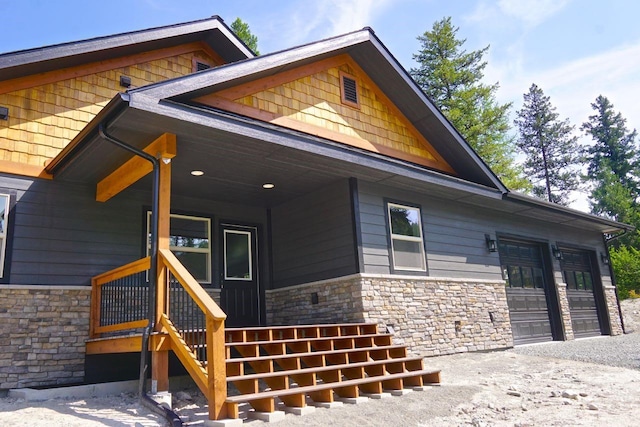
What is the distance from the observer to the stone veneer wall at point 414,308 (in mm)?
7484

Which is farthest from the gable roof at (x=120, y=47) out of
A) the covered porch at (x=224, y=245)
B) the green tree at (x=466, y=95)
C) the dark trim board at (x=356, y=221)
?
the green tree at (x=466, y=95)

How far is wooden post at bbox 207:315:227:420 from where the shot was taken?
418 cm

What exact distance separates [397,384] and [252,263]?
3939mm

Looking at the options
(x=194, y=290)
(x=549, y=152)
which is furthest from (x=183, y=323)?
(x=549, y=152)

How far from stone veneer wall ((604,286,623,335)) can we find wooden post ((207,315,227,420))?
12549 millimetres

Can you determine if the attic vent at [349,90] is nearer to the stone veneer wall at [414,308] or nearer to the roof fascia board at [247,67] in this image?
the roof fascia board at [247,67]

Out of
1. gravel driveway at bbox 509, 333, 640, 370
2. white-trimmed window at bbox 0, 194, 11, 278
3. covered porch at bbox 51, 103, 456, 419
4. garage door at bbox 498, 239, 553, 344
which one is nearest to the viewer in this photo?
covered porch at bbox 51, 103, 456, 419

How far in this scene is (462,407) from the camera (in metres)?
4.89

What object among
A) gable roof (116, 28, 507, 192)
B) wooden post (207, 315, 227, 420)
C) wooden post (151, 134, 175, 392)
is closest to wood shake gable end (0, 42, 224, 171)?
wooden post (151, 134, 175, 392)

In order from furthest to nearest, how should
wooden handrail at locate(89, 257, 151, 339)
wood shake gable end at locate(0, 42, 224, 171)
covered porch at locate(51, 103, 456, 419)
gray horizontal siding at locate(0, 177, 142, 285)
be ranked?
wood shake gable end at locate(0, 42, 224, 171), gray horizontal siding at locate(0, 177, 142, 285), wooden handrail at locate(89, 257, 151, 339), covered porch at locate(51, 103, 456, 419)

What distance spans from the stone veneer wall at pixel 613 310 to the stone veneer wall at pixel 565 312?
7.90 feet

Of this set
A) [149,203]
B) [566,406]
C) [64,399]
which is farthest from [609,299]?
[64,399]

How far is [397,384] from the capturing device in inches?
225

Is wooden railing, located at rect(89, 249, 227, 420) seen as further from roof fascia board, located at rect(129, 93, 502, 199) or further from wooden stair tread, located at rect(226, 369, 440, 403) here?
roof fascia board, located at rect(129, 93, 502, 199)
